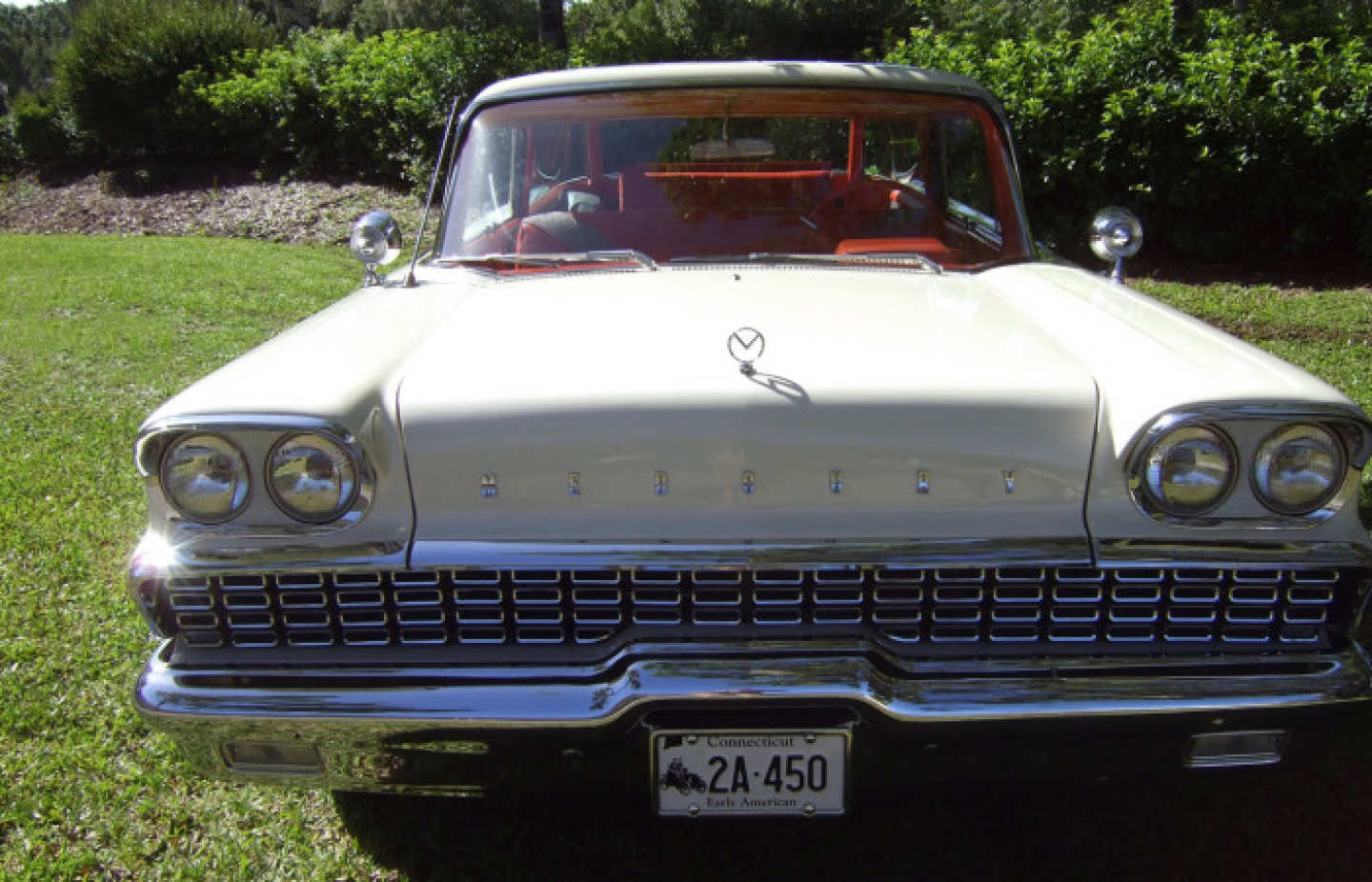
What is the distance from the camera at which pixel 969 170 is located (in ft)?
10.4

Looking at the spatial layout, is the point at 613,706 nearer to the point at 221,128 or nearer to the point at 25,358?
the point at 25,358

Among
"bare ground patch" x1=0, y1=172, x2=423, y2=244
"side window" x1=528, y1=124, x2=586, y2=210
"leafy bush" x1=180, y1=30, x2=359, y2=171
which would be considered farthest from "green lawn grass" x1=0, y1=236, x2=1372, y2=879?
"leafy bush" x1=180, y1=30, x2=359, y2=171

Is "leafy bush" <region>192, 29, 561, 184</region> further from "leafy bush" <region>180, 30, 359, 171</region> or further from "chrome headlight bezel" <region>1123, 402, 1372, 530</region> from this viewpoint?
"chrome headlight bezel" <region>1123, 402, 1372, 530</region>

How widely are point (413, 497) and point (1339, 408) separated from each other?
Answer: 1643mm

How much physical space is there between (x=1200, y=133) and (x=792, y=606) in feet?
23.8

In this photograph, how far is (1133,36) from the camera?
8.17m

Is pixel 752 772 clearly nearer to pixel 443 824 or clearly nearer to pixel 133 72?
pixel 443 824

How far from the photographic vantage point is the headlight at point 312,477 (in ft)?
6.07

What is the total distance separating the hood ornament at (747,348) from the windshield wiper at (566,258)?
Result: 742 mm

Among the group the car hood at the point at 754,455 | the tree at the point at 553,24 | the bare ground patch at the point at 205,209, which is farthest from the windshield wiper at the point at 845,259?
the tree at the point at 553,24

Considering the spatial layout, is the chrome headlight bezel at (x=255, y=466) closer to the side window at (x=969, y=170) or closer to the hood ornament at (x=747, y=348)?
the hood ornament at (x=747, y=348)

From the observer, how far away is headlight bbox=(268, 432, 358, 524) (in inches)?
72.8

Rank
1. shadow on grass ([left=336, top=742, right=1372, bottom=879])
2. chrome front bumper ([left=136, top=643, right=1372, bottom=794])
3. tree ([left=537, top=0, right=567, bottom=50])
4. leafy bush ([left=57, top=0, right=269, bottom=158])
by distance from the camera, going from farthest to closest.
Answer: leafy bush ([left=57, top=0, right=269, bottom=158]) → tree ([left=537, top=0, right=567, bottom=50]) → shadow on grass ([left=336, top=742, right=1372, bottom=879]) → chrome front bumper ([left=136, top=643, right=1372, bottom=794])

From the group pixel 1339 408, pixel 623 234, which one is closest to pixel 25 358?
pixel 623 234
